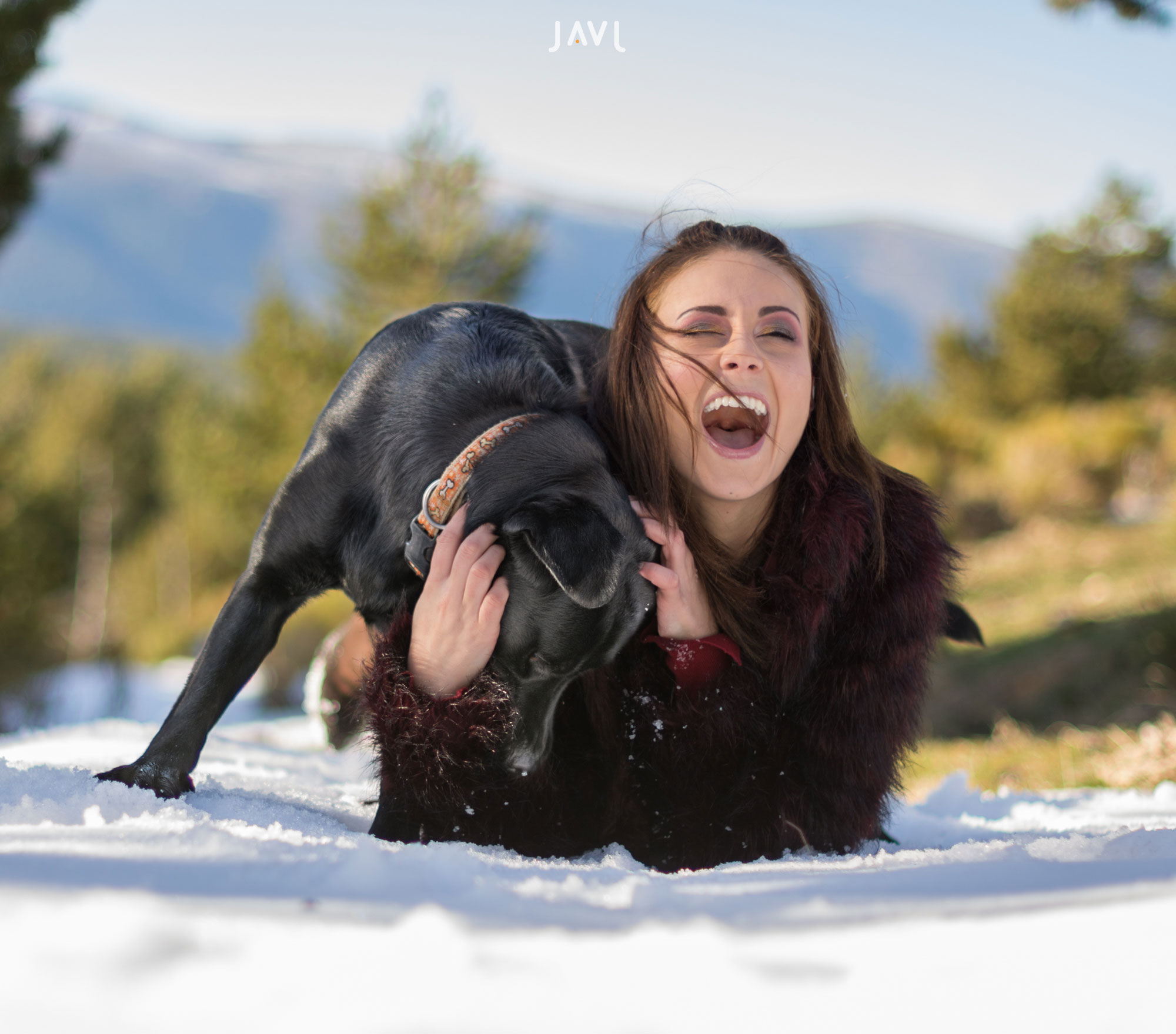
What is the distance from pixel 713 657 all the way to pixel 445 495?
75 cm

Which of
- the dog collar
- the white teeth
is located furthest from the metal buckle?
the white teeth

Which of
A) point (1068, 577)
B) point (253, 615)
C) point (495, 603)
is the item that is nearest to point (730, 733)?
point (495, 603)

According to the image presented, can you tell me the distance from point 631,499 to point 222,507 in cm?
2857

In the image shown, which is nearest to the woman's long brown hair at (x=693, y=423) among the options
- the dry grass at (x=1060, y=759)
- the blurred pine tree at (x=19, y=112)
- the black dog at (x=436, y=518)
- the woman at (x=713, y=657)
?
the woman at (x=713, y=657)

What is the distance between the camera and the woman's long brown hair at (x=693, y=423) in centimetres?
215

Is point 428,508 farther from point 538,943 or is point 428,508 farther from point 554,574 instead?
point 538,943

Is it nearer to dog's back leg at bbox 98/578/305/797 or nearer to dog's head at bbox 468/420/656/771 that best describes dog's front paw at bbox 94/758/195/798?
dog's back leg at bbox 98/578/305/797

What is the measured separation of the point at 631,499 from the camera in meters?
2.09

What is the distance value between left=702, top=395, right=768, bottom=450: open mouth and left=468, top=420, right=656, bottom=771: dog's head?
303 millimetres

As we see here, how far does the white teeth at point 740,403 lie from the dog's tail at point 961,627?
907 mm

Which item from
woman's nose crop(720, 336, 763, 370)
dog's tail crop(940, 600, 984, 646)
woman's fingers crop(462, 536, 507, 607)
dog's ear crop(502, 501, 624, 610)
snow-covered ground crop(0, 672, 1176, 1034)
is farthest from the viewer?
dog's tail crop(940, 600, 984, 646)

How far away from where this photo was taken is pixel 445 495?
1.96 meters

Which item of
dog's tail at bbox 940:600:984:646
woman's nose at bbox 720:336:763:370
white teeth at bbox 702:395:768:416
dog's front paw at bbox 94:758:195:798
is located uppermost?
woman's nose at bbox 720:336:763:370

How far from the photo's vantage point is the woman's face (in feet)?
7.00
